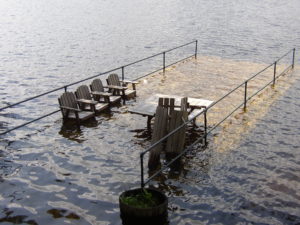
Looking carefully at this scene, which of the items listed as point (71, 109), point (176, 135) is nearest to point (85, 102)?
point (71, 109)

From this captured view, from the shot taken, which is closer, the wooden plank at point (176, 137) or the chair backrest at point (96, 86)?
the wooden plank at point (176, 137)

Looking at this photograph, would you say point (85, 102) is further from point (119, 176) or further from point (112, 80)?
point (119, 176)

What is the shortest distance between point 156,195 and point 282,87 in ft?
43.8

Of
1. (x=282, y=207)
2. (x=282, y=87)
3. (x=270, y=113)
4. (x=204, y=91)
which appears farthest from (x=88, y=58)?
(x=282, y=207)

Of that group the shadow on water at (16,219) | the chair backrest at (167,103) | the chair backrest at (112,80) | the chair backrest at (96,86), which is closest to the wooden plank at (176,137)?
the chair backrest at (167,103)

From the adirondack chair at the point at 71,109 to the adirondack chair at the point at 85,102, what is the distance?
0.92 ft

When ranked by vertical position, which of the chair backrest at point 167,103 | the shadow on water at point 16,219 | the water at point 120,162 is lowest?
the shadow on water at point 16,219

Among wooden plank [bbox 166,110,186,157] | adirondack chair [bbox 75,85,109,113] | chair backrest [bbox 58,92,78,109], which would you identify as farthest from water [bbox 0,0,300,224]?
chair backrest [bbox 58,92,78,109]

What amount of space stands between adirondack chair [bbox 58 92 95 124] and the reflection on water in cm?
30

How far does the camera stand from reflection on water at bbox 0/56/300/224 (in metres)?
9.66

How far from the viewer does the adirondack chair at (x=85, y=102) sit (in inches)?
604

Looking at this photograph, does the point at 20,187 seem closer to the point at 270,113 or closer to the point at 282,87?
the point at 270,113

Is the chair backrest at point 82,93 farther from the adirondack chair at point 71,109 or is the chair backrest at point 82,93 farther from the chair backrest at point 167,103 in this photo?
the chair backrest at point 167,103

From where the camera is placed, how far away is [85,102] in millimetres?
15172
